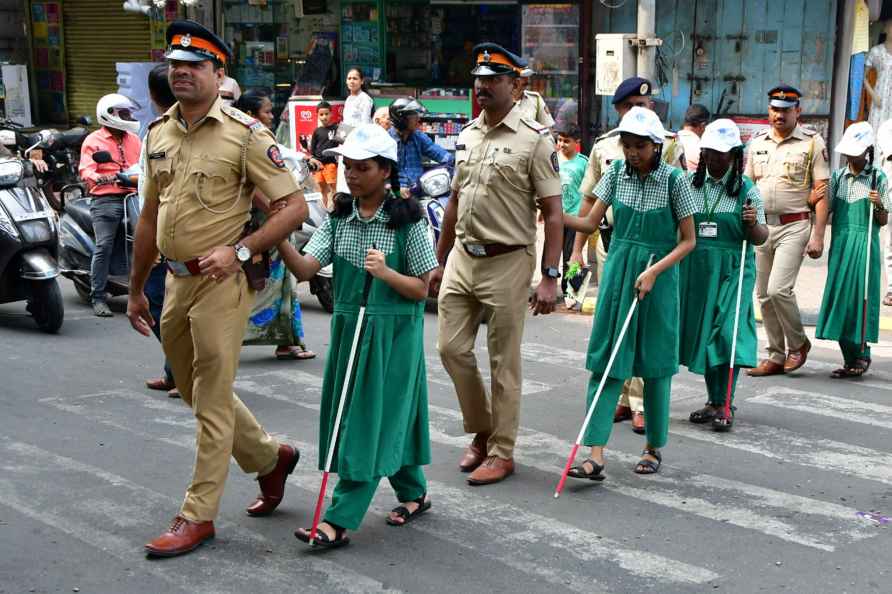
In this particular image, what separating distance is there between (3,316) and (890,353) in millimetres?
7190

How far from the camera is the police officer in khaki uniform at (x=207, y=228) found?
5375 mm

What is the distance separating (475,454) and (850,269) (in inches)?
146

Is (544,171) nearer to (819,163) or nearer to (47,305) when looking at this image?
(819,163)

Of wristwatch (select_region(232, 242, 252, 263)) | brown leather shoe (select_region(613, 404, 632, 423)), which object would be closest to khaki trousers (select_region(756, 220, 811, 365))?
brown leather shoe (select_region(613, 404, 632, 423))

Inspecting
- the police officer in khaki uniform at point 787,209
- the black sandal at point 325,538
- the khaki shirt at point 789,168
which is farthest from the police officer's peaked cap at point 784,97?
the black sandal at point 325,538

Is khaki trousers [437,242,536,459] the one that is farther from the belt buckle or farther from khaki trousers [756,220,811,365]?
khaki trousers [756,220,811,365]

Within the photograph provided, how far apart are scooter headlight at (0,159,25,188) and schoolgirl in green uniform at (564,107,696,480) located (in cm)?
560

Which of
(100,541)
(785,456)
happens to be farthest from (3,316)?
(785,456)

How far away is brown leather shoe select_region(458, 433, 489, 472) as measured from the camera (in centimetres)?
671

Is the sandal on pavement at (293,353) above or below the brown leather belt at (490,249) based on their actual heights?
below

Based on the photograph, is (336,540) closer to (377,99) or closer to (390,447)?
(390,447)

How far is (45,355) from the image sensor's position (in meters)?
9.53

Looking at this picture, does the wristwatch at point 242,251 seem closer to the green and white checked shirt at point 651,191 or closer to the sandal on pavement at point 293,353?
the green and white checked shirt at point 651,191

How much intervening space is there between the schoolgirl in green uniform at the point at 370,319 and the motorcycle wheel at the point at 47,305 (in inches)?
206
